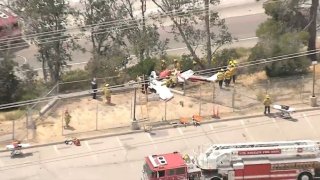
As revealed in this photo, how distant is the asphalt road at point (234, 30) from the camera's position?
4934 centimetres

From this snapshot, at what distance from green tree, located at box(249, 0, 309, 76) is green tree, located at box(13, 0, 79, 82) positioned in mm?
11669

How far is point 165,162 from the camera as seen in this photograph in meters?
31.3

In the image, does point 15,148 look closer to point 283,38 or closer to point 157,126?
point 157,126

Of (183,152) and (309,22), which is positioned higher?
(309,22)

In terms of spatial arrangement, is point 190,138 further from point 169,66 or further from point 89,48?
point 89,48

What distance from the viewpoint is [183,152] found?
36031mm

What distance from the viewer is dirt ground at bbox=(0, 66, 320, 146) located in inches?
1511

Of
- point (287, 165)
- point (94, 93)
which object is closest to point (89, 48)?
point (94, 93)

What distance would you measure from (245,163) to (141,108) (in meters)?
10.7

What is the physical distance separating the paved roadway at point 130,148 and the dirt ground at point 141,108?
Result: 126cm

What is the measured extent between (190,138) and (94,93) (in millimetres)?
7241

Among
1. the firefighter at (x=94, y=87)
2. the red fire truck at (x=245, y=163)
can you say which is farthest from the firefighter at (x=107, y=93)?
the red fire truck at (x=245, y=163)

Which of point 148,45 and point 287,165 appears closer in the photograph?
point 287,165

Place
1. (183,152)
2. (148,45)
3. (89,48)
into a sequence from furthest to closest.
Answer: (89,48) → (148,45) → (183,152)
